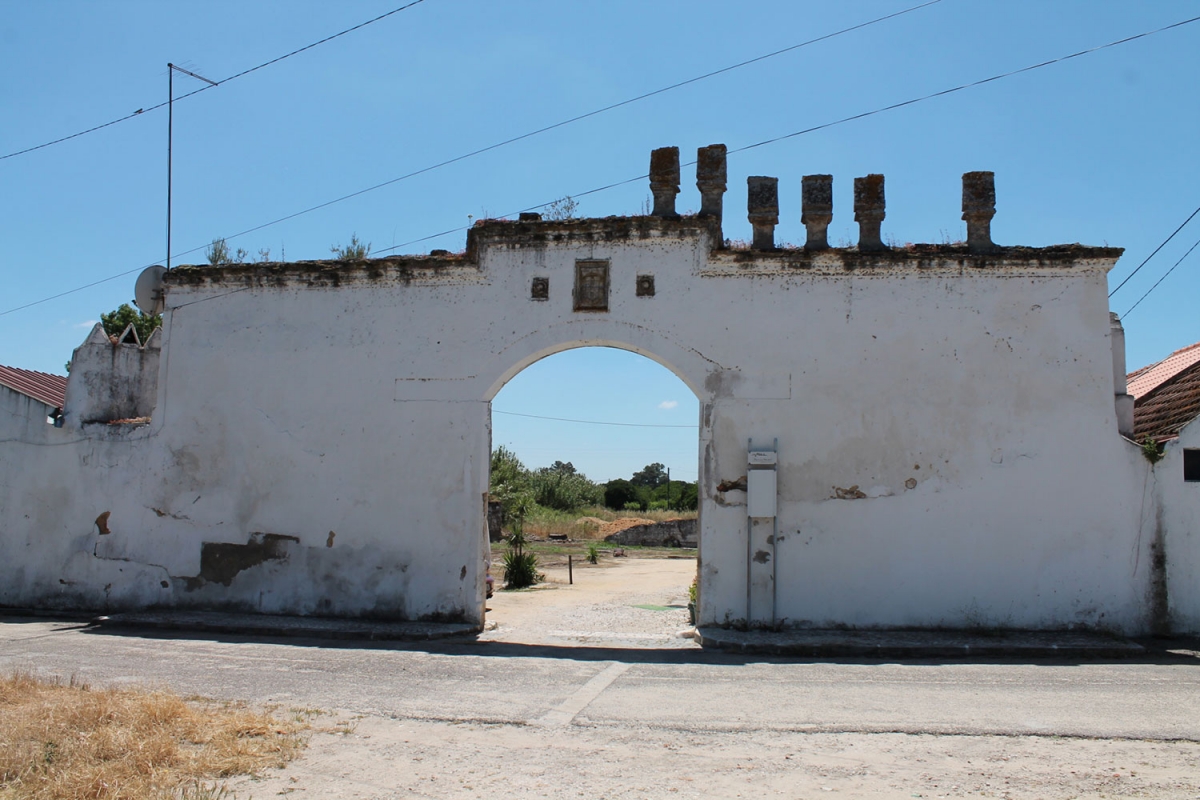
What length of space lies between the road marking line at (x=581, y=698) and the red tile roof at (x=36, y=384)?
30.1 feet

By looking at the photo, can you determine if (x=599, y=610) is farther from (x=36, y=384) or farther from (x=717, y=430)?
(x=36, y=384)

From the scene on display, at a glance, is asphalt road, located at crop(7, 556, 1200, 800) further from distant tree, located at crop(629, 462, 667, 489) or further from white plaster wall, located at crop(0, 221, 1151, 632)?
distant tree, located at crop(629, 462, 667, 489)

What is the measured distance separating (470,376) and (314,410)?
2142 millimetres

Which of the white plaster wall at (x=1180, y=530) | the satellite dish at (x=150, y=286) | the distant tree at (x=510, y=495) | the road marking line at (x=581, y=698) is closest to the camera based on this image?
the road marking line at (x=581, y=698)

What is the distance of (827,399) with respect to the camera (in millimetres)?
10672

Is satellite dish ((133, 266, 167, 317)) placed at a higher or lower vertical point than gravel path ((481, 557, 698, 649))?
higher

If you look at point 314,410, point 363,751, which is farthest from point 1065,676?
point 314,410

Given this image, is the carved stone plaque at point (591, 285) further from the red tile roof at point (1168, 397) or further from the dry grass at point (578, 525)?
the dry grass at point (578, 525)

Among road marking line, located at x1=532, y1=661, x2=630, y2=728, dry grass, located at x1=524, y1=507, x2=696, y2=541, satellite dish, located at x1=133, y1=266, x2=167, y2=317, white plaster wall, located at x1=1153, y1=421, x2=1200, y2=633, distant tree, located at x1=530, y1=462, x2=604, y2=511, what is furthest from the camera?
distant tree, located at x1=530, y1=462, x2=604, y2=511

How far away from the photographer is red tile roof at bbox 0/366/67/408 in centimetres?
1305

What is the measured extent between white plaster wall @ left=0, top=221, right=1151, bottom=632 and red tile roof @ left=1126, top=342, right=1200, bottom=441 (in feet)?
3.62

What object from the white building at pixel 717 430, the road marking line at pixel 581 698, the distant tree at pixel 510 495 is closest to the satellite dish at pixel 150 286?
the white building at pixel 717 430

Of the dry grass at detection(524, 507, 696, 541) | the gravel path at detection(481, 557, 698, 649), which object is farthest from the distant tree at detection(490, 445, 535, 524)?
the dry grass at detection(524, 507, 696, 541)

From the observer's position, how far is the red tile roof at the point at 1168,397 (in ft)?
35.7
